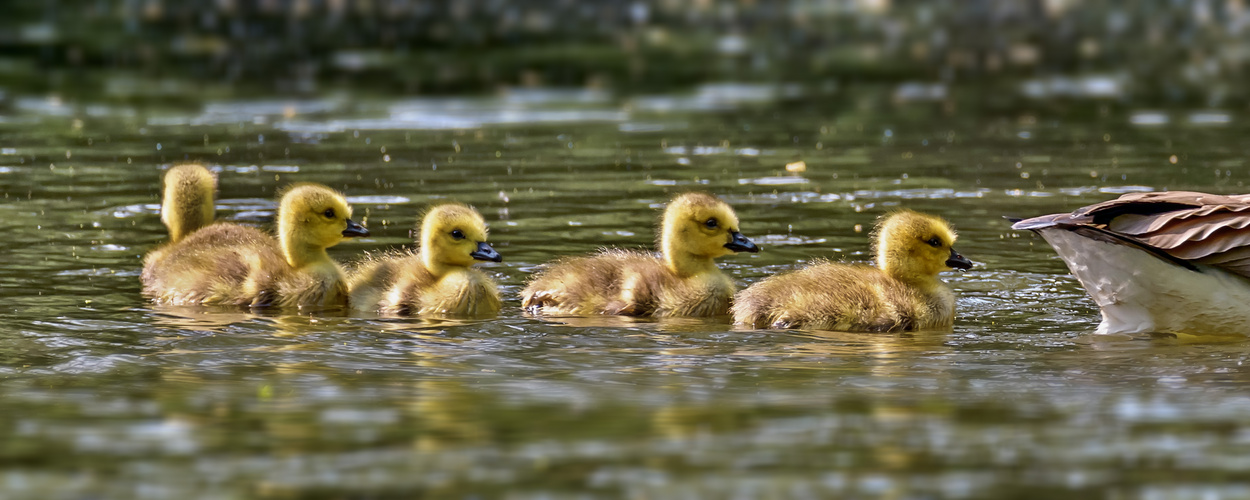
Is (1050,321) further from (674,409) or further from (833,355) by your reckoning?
(674,409)

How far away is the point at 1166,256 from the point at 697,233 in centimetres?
274

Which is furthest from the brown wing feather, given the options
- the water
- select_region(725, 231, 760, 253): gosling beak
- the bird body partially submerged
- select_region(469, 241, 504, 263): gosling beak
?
select_region(469, 241, 504, 263): gosling beak

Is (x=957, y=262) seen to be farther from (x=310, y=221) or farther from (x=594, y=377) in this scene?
(x=310, y=221)

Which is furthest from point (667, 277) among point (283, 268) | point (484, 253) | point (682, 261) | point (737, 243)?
point (283, 268)

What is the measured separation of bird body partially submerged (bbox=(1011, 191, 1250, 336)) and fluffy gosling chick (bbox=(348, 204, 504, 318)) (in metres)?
3.18

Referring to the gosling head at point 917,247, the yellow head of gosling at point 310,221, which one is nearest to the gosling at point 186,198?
the yellow head of gosling at point 310,221

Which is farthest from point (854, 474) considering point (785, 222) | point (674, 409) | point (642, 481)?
point (785, 222)

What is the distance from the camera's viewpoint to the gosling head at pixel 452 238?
10383 mm

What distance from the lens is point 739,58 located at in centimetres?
3130

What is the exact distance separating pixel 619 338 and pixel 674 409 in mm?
1929

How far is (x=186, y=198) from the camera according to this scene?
12.0 meters

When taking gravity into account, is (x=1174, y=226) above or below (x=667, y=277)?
above

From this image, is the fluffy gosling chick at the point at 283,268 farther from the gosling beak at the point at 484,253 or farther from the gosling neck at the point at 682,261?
the gosling neck at the point at 682,261

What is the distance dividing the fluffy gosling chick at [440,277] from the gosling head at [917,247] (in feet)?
7.47
